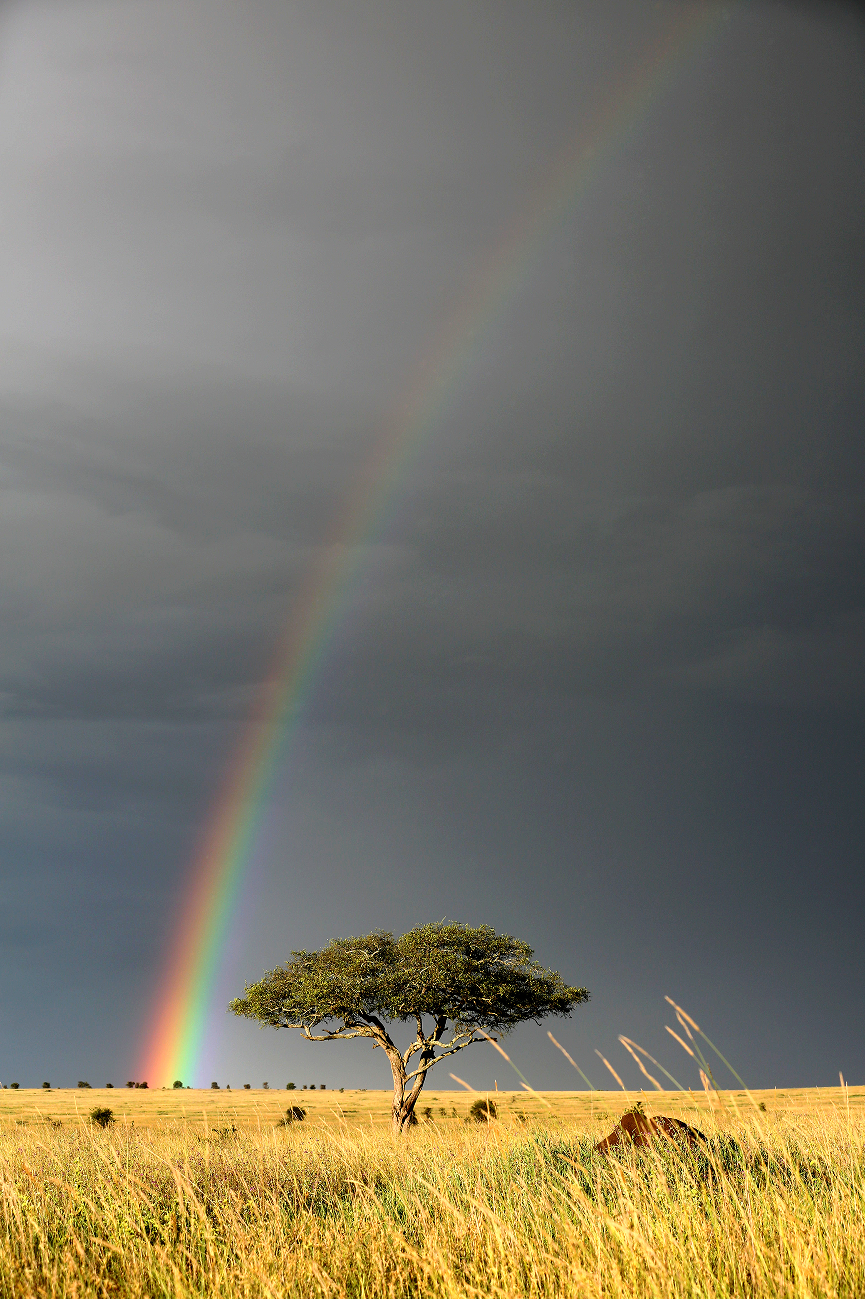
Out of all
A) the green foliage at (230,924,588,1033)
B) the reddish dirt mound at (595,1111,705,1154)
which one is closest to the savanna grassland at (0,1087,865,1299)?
the reddish dirt mound at (595,1111,705,1154)

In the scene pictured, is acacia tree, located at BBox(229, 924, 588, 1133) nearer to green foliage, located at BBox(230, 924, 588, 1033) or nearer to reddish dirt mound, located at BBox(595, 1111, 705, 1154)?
green foliage, located at BBox(230, 924, 588, 1033)

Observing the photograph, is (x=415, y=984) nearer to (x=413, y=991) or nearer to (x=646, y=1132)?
(x=413, y=991)

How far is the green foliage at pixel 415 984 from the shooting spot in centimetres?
3606

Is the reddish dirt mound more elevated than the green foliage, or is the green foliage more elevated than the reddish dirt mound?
the green foliage

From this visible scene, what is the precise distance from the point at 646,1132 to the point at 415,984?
23.6 metres

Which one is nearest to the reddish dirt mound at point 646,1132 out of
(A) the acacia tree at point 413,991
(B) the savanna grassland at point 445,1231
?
(B) the savanna grassland at point 445,1231

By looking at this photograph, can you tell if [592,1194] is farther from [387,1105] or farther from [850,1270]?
[387,1105]

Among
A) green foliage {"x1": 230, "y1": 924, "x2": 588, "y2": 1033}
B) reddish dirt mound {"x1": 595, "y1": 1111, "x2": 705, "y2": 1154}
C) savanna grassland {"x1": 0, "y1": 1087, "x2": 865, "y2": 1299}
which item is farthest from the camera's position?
green foliage {"x1": 230, "y1": 924, "x2": 588, "y2": 1033}

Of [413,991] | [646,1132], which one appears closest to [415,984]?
[413,991]

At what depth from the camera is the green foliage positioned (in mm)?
36062

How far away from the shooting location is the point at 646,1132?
1327 centimetres

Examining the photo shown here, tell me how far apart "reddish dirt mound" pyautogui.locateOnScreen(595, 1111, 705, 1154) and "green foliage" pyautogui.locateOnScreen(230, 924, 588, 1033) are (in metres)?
22.1

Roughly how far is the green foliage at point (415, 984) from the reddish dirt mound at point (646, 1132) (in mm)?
22118

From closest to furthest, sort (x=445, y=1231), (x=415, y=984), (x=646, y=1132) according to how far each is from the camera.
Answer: (x=445, y=1231) → (x=646, y=1132) → (x=415, y=984)
